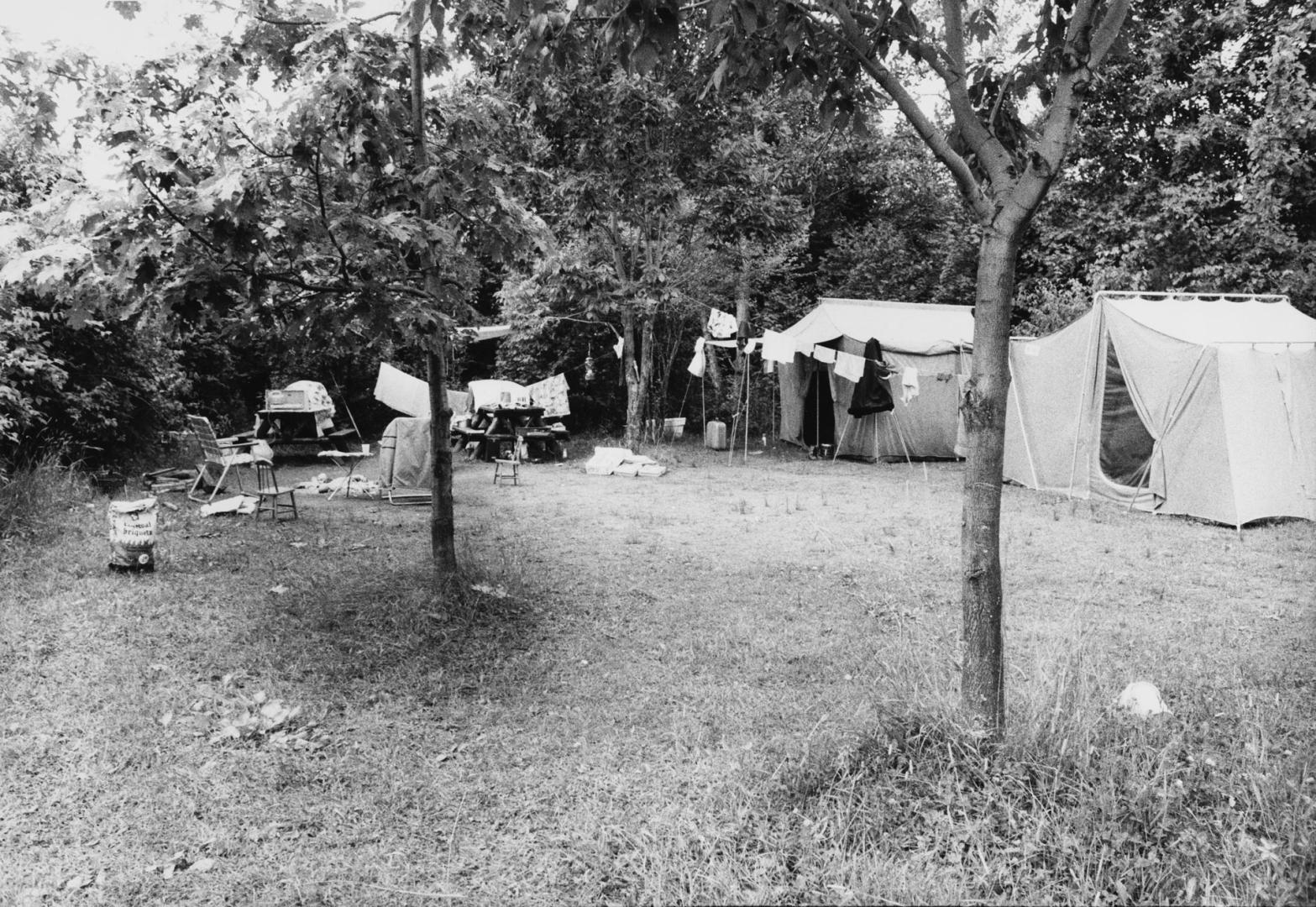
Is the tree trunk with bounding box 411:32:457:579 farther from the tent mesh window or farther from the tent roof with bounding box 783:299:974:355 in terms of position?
the tent roof with bounding box 783:299:974:355

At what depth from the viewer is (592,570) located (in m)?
5.88

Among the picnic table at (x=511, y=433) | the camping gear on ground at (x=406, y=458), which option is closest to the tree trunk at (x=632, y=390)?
the picnic table at (x=511, y=433)

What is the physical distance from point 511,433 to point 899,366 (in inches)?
232

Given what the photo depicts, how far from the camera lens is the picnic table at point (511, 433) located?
12.5 m

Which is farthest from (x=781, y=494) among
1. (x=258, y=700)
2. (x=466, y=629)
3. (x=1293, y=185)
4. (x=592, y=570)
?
(x=1293, y=185)

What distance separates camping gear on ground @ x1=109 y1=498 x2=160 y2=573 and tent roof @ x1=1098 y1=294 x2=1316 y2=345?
28.4 feet

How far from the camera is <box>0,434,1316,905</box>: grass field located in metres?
2.23

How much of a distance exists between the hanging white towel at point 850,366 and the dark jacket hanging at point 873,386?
0.12 metres

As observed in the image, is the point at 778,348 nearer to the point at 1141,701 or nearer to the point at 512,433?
the point at 512,433

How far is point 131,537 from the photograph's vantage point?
5270 millimetres

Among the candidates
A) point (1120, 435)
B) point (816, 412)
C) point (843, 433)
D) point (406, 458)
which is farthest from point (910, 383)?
point (406, 458)

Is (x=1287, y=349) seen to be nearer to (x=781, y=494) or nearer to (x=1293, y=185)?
(x=781, y=494)

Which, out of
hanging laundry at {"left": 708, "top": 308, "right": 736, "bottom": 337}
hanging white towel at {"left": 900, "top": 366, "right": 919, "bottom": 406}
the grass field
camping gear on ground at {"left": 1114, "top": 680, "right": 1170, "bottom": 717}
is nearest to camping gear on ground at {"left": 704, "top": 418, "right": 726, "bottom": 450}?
hanging laundry at {"left": 708, "top": 308, "right": 736, "bottom": 337}

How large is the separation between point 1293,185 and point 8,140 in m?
15.4
